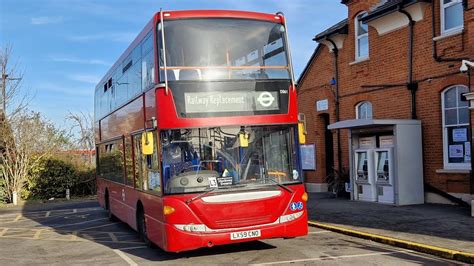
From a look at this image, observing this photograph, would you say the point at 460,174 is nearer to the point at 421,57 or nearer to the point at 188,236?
the point at 421,57

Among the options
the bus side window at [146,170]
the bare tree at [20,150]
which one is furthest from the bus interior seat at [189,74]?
the bare tree at [20,150]

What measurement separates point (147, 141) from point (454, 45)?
945 centimetres

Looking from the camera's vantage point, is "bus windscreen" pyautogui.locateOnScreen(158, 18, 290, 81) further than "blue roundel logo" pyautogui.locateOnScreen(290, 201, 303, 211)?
No

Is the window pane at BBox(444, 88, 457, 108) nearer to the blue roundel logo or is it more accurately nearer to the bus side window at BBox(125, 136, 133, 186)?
the blue roundel logo

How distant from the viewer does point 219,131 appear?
8.48 meters

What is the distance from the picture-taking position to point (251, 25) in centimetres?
906

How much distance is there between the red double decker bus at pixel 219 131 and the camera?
8195 millimetres

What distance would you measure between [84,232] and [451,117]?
10.5 meters

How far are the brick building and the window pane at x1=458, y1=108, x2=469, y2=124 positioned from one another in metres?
0.03

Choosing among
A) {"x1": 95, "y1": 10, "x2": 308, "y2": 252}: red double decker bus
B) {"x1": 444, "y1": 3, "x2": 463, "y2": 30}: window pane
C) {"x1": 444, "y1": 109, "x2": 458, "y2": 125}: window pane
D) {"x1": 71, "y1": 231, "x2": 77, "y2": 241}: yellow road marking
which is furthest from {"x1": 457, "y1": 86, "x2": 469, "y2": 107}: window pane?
{"x1": 71, "y1": 231, "x2": 77, "y2": 241}: yellow road marking

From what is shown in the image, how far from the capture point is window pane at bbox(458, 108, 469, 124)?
44.5 feet

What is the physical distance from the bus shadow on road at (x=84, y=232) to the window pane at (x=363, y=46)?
9.91 meters

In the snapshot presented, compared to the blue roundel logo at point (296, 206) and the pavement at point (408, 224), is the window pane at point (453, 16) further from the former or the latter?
the blue roundel logo at point (296, 206)

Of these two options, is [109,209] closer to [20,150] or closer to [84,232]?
[84,232]
